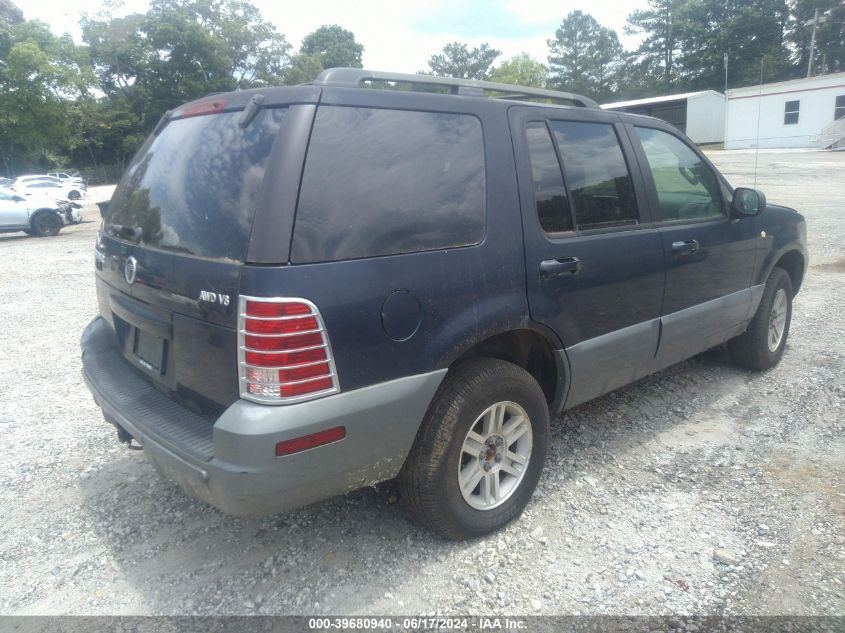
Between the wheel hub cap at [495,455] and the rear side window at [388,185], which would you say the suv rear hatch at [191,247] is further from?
the wheel hub cap at [495,455]

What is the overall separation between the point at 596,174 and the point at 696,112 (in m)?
43.4

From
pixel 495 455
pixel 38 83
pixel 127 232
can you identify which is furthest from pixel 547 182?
pixel 38 83

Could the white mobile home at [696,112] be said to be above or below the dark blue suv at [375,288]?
above

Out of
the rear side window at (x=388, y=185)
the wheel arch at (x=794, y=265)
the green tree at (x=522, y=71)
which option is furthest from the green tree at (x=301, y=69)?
the rear side window at (x=388, y=185)

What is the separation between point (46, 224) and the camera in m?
16.4

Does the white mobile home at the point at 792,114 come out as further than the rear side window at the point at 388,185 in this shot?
Yes

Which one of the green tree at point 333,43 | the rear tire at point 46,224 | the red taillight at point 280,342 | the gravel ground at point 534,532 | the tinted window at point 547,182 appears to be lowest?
the gravel ground at point 534,532

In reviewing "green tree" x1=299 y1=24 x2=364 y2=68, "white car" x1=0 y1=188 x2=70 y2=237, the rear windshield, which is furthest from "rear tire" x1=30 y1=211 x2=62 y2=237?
"green tree" x1=299 y1=24 x2=364 y2=68

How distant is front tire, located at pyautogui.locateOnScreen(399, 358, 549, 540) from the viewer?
2.65 meters

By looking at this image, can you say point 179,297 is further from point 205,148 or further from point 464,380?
point 464,380

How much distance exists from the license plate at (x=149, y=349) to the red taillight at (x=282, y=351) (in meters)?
0.69

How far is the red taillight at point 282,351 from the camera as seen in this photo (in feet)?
7.14

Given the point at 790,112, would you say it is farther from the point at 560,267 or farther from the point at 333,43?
the point at 333,43

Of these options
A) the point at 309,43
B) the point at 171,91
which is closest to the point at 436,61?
the point at 309,43
